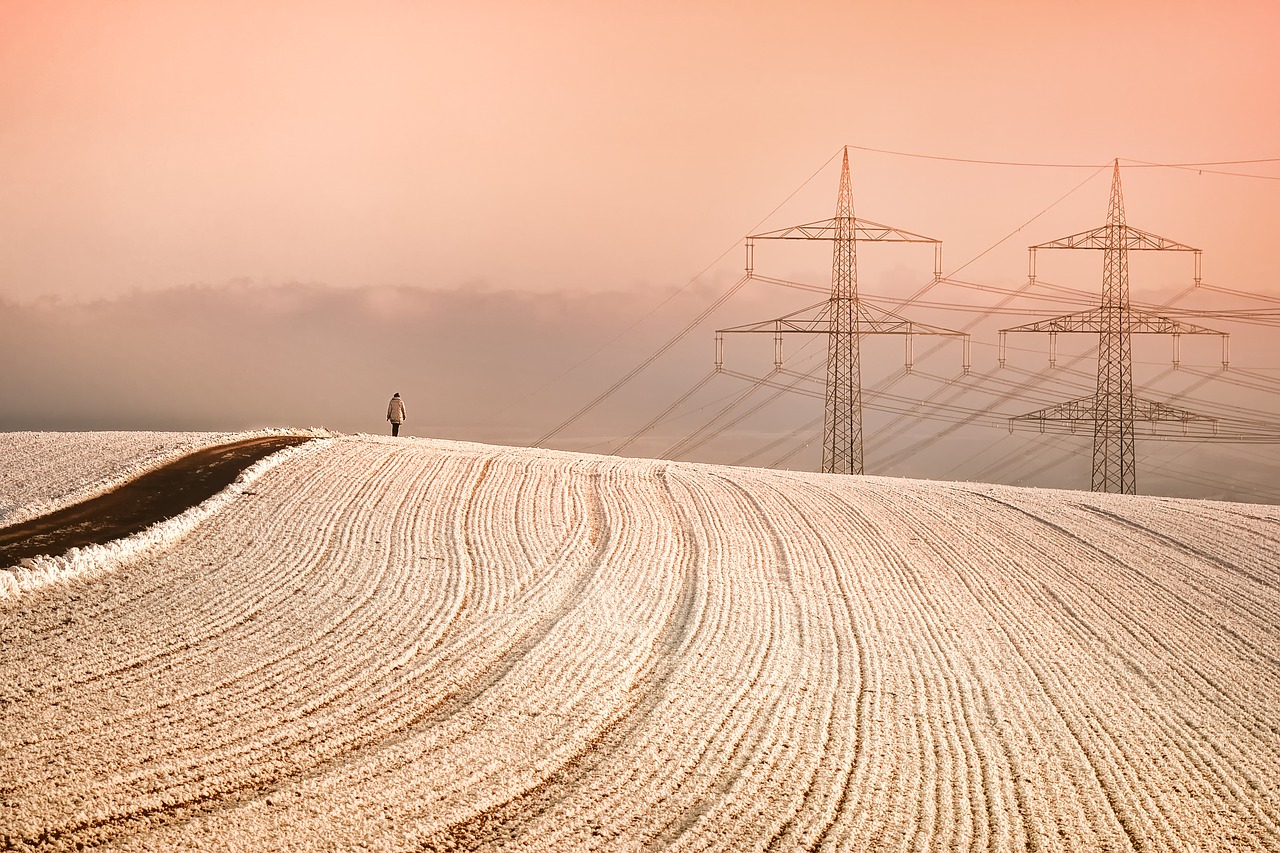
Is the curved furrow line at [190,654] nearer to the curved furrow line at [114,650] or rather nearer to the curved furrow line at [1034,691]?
the curved furrow line at [114,650]

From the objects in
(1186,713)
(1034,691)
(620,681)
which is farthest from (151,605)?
(1186,713)

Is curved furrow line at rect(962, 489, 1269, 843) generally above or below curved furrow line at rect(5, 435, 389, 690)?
below

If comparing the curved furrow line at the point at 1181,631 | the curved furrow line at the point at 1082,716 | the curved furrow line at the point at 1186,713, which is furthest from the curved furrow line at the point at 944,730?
the curved furrow line at the point at 1181,631

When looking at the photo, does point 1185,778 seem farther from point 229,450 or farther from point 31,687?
point 229,450

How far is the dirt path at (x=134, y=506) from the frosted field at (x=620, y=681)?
3.94 ft

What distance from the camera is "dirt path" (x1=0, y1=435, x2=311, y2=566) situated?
22.5 m

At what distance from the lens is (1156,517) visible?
3469 cm

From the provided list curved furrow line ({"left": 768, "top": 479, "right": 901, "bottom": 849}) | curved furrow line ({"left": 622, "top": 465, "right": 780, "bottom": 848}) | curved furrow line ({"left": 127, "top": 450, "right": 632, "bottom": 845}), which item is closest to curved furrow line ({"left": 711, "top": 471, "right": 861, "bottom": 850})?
curved furrow line ({"left": 768, "top": 479, "right": 901, "bottom": 849})

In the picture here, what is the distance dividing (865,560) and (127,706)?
58.3 ft

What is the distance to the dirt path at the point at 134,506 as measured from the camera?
886 inches

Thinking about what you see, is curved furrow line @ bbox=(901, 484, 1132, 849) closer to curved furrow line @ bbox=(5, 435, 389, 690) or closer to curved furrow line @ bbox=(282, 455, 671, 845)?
curved furrow line @ bbox=(282, 455, 671, 845)

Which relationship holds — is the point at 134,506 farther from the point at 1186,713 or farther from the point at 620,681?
the point at 1186,713

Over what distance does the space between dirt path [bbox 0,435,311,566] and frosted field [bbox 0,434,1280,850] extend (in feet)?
3.94

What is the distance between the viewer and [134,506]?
25.9m
